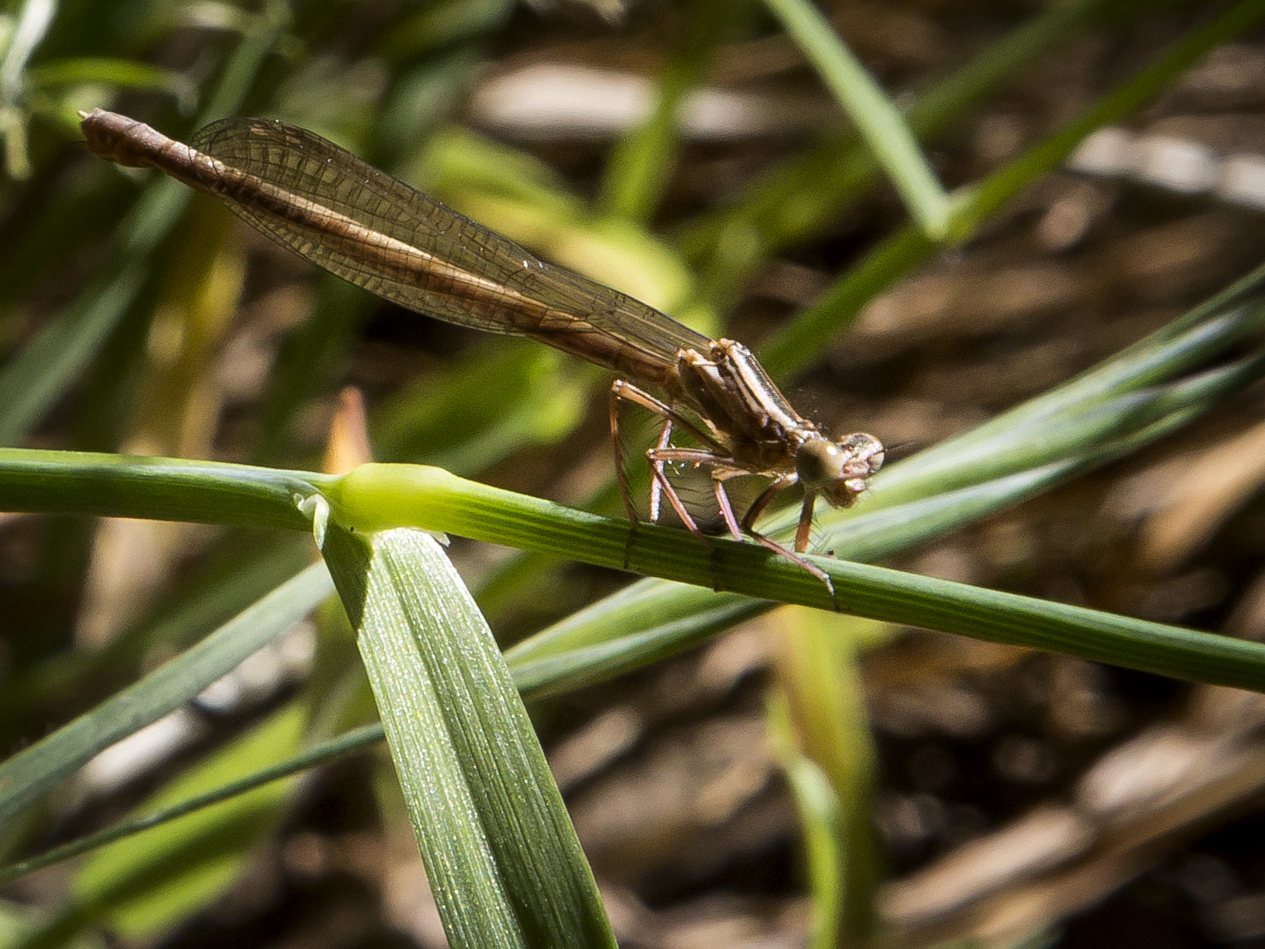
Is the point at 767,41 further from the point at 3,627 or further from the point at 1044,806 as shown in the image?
the point at 3,627

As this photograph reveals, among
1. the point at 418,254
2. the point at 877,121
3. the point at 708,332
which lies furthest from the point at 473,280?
the point at 877,121

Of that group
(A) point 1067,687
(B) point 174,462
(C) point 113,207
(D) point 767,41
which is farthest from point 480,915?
(D) point 767,41

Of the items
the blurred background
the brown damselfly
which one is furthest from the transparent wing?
the blurred background

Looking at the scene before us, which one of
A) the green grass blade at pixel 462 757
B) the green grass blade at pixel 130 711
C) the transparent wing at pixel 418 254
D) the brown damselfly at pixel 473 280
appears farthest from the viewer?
the transparent wing at pixel 418 254

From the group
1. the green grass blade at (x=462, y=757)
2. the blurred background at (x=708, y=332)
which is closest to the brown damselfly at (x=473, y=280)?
the blurred background at (x=708, y=332)

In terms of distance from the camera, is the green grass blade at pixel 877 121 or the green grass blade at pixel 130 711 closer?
the green grass blade at pixel 130 711

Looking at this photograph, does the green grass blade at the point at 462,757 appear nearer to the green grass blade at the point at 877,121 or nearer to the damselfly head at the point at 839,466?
the damselfly head at the point at 839,466

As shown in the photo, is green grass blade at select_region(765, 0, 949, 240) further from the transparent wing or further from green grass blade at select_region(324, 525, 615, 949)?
green grass blade at select_region(324, 525, 615, 949)
